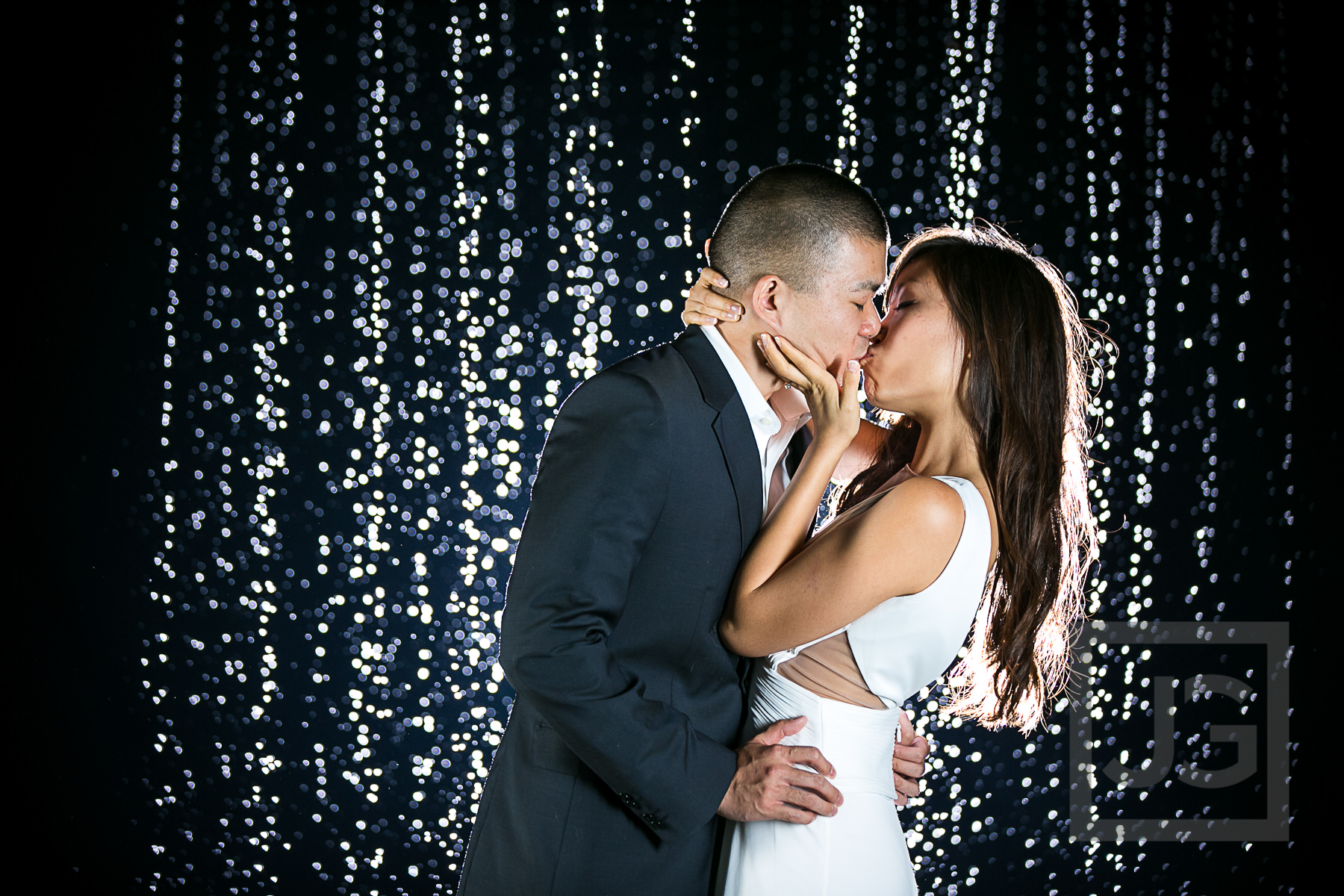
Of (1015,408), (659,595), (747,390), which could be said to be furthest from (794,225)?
(659,595)

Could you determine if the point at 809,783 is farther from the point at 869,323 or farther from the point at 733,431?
the point at 869,323

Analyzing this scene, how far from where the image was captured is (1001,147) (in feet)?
7.36

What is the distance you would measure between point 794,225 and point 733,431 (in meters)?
0.38

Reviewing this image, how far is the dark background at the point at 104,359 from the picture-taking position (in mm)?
2154

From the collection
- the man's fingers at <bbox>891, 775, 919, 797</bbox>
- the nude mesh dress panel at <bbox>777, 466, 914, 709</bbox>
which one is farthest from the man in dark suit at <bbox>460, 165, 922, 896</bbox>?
the man's fingers at <bbox>891, 775, 919, 797</bbox>

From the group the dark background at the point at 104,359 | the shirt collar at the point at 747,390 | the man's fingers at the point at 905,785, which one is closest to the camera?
the shirt collar at the point at 747,390

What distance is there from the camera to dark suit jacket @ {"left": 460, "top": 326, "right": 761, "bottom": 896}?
1032 mm

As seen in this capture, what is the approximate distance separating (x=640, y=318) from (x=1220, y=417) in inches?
68.6

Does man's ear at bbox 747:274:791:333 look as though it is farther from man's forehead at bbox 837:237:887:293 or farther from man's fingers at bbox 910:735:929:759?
man's fingers at bbox 910:735:929:759

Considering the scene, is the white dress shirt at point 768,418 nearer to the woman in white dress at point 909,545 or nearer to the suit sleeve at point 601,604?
the woman in white dress at point 909,545

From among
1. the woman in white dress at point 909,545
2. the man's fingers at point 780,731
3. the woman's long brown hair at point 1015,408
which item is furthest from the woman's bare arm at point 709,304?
the man's fingers at point 780,731

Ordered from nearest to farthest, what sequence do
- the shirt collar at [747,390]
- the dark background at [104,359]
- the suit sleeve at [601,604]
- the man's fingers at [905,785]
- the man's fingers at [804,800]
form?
the suit sleeve at [601,604] → the man's fingers at [804,800] → the shirt collar at [747,390] → the man's fingers at [905,785] → the dark background at [104,359]

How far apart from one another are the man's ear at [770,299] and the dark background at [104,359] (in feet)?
3.20

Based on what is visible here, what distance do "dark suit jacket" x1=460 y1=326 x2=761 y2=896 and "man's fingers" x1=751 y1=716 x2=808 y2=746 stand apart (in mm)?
58
